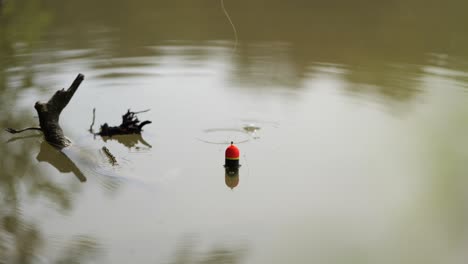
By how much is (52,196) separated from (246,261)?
57.2 inches

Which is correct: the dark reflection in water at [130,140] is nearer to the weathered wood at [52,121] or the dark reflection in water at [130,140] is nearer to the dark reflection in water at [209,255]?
the weathered wood at [52,121]

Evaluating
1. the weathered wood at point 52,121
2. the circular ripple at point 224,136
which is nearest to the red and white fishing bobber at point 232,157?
the circular ripple at point 224,136

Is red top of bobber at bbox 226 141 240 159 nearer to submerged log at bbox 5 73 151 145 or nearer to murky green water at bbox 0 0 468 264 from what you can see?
murky green water at bbox 0 0 468 264

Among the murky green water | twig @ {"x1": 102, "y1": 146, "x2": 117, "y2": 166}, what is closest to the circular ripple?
the murky green water

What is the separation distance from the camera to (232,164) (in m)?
4.84

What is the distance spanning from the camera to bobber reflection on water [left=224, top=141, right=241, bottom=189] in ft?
15.7

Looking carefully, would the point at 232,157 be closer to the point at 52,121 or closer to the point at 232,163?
the point at 232,163

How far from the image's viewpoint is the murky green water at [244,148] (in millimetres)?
3973

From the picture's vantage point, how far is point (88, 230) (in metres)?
4.04

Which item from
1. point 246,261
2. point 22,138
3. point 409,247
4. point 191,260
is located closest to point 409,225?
point 409,247

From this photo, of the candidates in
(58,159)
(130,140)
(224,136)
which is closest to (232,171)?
(224,136)

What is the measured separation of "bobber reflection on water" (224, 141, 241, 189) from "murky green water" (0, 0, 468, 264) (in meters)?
0.03

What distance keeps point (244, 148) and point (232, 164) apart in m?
0.49

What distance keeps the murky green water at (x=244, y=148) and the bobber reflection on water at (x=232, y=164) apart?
30 mm
